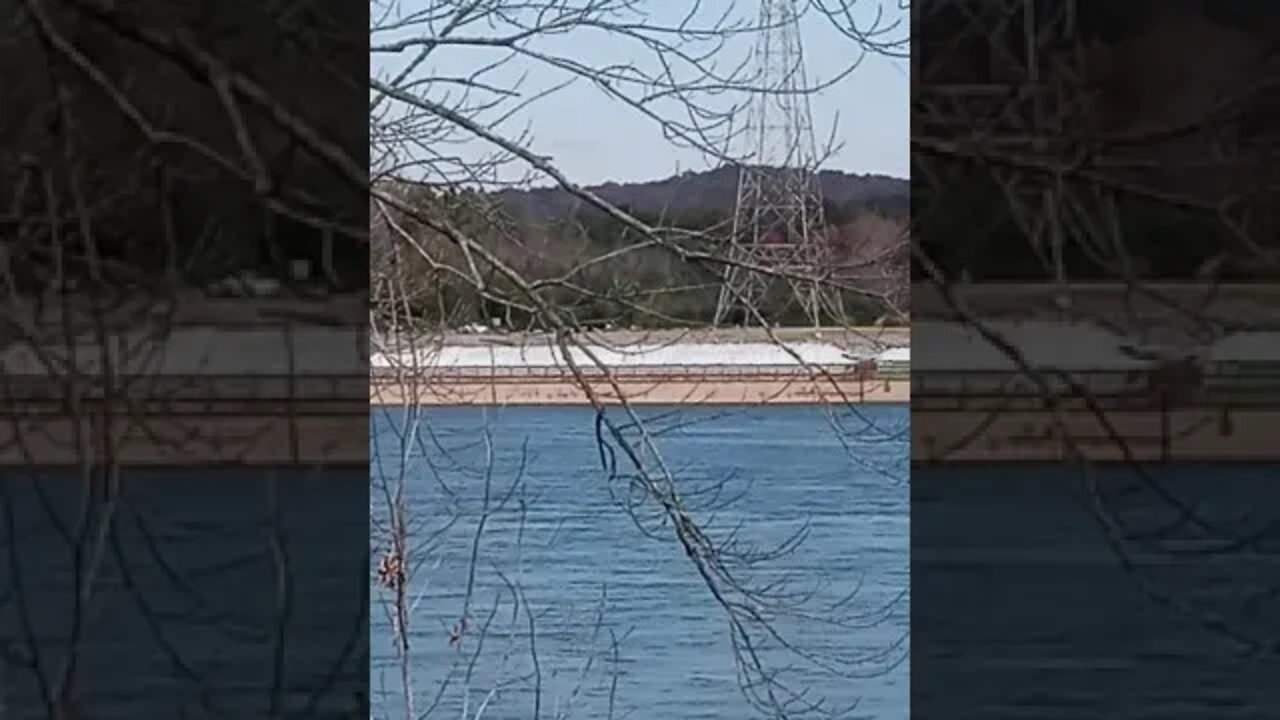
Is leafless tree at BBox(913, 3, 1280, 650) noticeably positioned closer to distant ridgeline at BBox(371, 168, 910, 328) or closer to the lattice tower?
the lattice tower

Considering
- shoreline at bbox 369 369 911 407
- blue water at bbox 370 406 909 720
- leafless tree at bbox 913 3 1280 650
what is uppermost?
leafless tree at bbox 913 3 1280 650

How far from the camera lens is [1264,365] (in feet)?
3.07

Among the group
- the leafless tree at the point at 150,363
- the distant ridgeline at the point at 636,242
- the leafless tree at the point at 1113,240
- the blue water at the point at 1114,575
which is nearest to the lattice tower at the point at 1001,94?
the leafless tree at the point at 1113,240

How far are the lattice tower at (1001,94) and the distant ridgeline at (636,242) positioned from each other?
1.60 feet

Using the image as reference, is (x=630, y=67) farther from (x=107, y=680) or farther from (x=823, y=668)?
(x=107, y=680)

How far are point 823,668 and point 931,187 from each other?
710 mm

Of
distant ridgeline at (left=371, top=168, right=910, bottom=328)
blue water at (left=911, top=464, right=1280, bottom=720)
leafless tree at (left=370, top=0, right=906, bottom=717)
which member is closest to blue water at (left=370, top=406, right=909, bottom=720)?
leafless tree at (left=370, top=0, right=906, bottom=717)

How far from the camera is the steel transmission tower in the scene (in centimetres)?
149

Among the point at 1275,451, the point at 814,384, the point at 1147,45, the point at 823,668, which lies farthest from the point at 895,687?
the point at 1147,45

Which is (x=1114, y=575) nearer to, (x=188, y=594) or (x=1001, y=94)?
(x=1001, y=94)

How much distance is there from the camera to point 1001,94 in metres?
0.95

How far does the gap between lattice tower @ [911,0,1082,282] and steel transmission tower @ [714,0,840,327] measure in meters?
0.53

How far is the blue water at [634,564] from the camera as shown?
61.1 inches

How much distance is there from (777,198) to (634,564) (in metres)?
0.39
